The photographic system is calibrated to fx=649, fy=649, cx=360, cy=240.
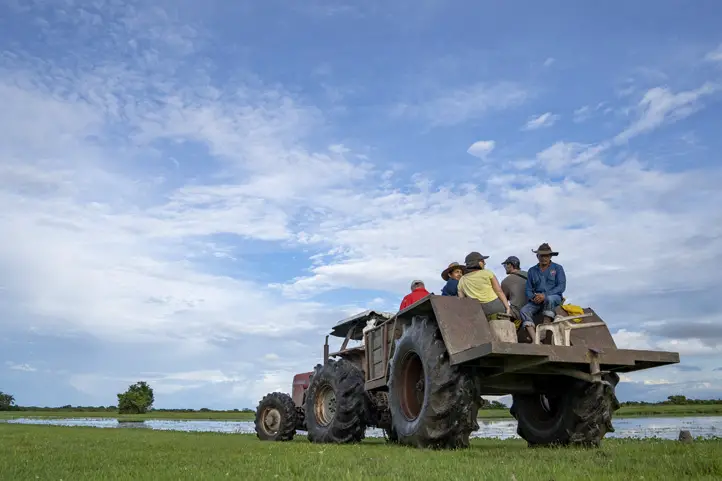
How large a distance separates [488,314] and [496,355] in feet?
4.08

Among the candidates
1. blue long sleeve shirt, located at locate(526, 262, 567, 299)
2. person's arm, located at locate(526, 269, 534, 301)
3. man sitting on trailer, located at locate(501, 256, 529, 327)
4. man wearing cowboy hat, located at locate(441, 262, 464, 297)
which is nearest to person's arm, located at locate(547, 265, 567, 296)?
blue long sleeve shirt, located at locate(526, 262, 567, 299)

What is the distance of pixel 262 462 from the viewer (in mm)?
6738

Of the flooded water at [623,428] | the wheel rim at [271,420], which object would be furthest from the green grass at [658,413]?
A: the wheel rim at [271,420]

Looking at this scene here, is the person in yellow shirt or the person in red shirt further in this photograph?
the person in red shirt

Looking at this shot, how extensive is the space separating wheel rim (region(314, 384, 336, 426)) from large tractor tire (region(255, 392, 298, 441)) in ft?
4.92

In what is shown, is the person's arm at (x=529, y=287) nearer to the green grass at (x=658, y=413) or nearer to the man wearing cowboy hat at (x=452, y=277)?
the man wearing cowboy hat at (x=452, y=277)

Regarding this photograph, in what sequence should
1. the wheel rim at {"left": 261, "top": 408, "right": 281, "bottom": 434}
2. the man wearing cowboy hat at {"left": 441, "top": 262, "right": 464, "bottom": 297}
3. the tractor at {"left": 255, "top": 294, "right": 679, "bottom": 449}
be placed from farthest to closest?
the wheel rim at {"left": 261, "top": 408, "right": 281, "bottom": 434} < the man wearing cowboy hat at {"left": 441, "top": 262, "right": 464, "bottom": 297} < the tractor at {"left": 255, "top": 294, "right": 679, "bottom": 449}

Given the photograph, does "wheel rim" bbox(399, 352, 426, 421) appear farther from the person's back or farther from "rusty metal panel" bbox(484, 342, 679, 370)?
"rusty metal panel" bbox(484, 342, 679, 370)

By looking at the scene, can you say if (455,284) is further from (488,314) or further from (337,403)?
(337,403)

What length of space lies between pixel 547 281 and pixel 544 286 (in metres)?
0.09

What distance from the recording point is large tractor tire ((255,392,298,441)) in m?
14.4

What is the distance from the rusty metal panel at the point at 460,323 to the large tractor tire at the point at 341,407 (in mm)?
3830

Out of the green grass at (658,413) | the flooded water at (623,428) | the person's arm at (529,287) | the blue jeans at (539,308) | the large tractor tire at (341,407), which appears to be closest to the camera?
the blue jeans at (539,308)

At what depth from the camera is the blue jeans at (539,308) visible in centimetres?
920
